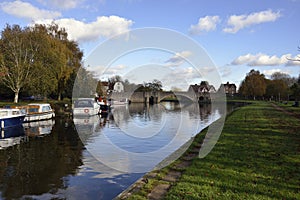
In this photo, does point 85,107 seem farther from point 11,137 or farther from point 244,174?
point 244,174

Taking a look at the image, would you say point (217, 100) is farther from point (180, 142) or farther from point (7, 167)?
point (7, 167)

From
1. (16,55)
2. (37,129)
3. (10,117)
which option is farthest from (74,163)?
(16,55)

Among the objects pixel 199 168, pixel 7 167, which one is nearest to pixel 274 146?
pixel 199 168

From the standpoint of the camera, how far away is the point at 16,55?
43781 millimetres

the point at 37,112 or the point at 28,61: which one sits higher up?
the point at 28,61

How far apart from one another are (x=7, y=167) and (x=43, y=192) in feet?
13.0

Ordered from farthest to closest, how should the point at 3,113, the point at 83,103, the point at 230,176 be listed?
the point at 83,103 → the point at 3,113 → the point at 230,176

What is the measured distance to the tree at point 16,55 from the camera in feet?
143

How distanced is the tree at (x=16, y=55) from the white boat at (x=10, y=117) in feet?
59.9

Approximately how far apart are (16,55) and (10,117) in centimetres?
2140

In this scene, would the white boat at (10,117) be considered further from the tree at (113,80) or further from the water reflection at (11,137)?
the tree at (113,80)

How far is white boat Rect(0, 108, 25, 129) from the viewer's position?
24.8m

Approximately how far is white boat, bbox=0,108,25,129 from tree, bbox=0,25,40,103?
18252 mm

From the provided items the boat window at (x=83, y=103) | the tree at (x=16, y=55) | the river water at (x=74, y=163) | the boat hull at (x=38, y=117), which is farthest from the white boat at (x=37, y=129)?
the tree at (x=16, y=55)
